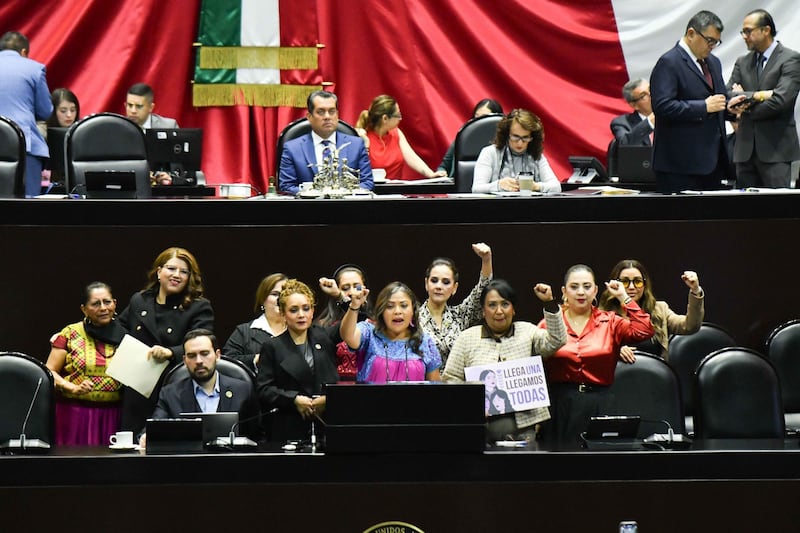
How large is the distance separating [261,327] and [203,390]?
24.8 inches

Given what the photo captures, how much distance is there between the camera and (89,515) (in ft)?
15.3

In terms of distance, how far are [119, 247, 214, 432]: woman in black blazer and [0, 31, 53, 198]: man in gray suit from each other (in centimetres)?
252

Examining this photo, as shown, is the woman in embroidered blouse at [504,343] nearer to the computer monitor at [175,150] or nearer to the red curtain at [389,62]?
the computer monitor at [175,150]

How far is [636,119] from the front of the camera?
32.9ft

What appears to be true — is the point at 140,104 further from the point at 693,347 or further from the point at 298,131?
Answer: the point at 693,347

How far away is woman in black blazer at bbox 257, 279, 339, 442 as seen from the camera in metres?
5.50

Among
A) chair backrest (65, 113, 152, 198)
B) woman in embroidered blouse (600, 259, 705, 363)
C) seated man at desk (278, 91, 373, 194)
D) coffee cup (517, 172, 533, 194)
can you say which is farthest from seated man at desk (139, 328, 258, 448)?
chair backrest (65, 113, 152, 198)

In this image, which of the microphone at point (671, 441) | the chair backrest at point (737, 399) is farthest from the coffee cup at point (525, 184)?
the microphone at point (671, 441)

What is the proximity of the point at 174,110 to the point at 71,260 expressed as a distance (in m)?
4.20

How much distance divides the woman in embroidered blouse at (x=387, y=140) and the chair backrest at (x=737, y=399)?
409cm

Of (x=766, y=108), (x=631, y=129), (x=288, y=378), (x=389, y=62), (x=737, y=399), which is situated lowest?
(x=737, y=399)

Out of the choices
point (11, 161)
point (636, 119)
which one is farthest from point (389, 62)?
point (11, 161)

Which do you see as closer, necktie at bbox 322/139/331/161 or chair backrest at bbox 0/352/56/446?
chair backrest at bbox 0/352/56/446

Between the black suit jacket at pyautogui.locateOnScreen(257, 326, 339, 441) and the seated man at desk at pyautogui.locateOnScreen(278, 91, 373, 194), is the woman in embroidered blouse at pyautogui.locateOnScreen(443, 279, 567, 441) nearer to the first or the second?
the black suit jacket at pyautogui.locateOnScreen(257, 326, 339, 441)
